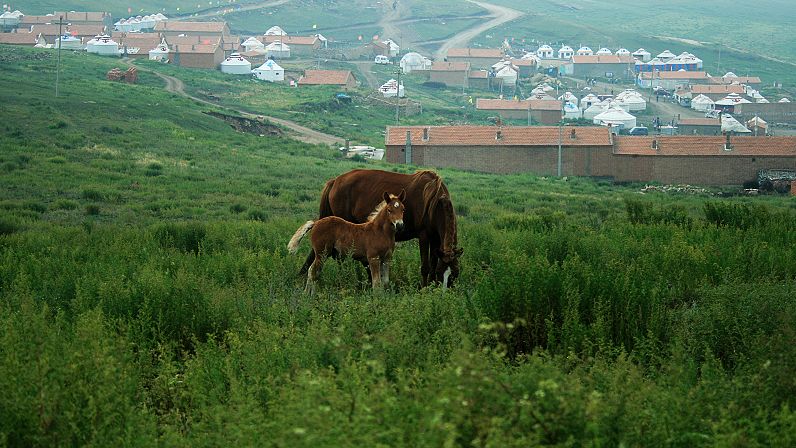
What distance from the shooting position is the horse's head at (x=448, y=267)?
41.6 feet

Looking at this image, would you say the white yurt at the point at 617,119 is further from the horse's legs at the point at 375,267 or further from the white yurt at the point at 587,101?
the horse's legs at the point at 375,267

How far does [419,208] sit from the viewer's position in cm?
1353

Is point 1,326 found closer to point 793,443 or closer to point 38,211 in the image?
point 793,443

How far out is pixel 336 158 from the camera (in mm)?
60594

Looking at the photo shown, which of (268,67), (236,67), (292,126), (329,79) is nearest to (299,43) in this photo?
(268,67)

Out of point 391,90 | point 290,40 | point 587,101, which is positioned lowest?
point 391,90

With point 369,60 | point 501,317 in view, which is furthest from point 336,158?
point 369,60

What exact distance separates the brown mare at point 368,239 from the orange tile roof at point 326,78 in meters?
96.8

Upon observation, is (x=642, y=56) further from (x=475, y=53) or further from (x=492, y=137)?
(x=492, y=137)

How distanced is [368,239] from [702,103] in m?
121

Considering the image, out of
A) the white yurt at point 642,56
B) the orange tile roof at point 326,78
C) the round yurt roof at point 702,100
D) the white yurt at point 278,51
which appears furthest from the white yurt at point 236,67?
the white yurt at point 642,56

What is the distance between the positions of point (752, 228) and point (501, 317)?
816cm

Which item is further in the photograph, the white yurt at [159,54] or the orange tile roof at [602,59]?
the orange tile roof at [602,59]

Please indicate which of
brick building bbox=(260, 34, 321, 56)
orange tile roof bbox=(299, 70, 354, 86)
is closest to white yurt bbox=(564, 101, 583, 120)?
orange tile roof bbox=(299, 70, 354, 86)
